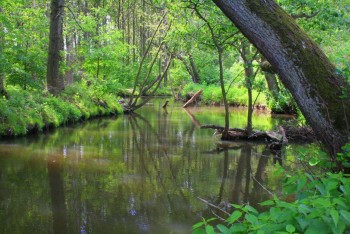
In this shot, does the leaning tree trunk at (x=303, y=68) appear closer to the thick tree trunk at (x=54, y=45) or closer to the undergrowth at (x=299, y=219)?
the undergrowth at (x=299, y=219)

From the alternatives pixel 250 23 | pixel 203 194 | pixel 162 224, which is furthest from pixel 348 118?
pixel 203 194

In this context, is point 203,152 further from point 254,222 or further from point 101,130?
point 254,222

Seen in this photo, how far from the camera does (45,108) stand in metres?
14.5

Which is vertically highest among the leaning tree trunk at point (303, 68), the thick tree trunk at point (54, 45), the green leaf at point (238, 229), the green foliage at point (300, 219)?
the thick tree trunk at point (54, 45)

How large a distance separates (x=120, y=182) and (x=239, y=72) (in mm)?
11940

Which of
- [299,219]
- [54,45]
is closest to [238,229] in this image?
[299,219]

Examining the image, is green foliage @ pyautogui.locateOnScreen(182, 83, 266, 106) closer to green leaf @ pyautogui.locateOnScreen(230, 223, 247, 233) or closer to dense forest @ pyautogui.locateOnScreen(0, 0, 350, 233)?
dense forest @ pyautogui.locateOnScreen(0, 0, 350, 233)

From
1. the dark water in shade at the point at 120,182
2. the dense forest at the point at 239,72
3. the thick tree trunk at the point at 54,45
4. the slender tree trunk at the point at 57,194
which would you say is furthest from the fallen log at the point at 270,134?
the thick tree trunk at the point at 54,45

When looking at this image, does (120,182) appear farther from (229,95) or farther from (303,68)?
(229,95)

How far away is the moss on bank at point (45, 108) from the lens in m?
12.0

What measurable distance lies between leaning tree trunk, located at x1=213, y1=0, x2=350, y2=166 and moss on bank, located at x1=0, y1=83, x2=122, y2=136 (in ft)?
32.2

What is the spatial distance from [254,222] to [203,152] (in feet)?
28.3

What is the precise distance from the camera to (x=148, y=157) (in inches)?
392

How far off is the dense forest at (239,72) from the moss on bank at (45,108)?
0.04 metres
